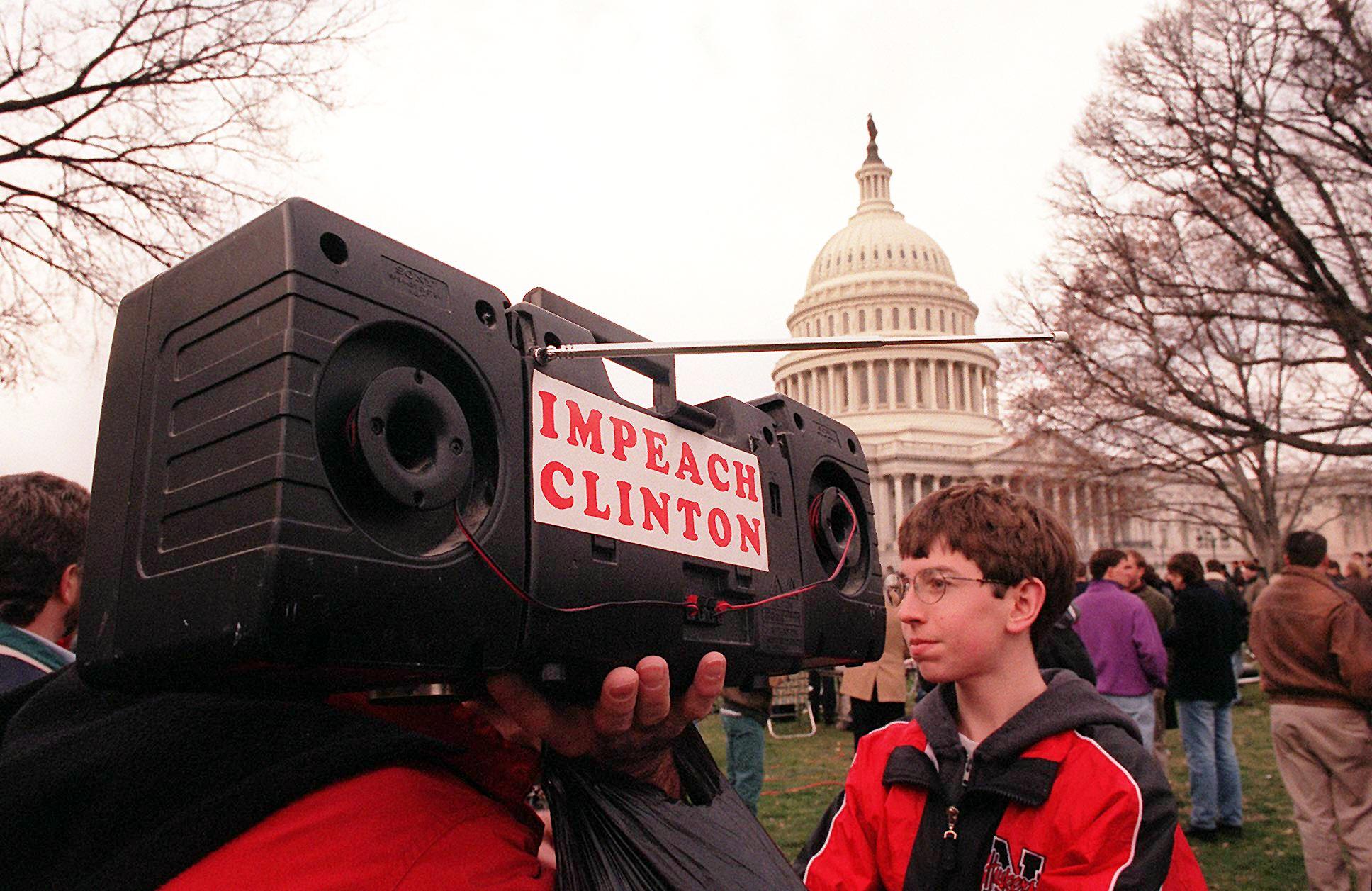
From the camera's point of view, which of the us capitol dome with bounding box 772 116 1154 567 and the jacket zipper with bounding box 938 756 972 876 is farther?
the us capitol dome with bounding box 772 116 1154 567

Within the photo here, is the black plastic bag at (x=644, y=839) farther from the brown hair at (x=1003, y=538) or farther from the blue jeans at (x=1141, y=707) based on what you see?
the blue jeans at (x=1141, y=707)

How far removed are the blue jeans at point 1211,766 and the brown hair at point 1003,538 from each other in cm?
525

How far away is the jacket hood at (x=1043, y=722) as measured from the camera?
2.24m

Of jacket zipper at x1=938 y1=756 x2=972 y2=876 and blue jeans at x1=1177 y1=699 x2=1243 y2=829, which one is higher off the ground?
jacket zipper at x1=938 y1=756 x2=972 y2=876

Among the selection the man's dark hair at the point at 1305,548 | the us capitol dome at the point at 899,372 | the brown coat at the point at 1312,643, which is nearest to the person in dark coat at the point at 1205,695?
the brown coat at the point at 1312,643

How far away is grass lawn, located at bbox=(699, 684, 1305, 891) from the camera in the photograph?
20.0 ft

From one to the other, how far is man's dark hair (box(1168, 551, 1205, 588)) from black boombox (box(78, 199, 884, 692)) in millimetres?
7383

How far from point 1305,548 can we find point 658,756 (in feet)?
17.5

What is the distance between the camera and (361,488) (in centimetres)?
103

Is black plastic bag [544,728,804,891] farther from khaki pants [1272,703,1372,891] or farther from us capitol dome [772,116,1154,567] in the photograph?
us capitol dome [772,116,1154,567]

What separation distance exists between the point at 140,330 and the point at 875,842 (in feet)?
6.39

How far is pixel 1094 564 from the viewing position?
739cm

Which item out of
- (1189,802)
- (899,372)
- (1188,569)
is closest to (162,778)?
(1188,569)

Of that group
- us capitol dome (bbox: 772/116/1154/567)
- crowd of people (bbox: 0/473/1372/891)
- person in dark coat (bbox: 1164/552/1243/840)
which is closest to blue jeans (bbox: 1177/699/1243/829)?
person in dark coat (bbox: 1164/552/1243/840)
